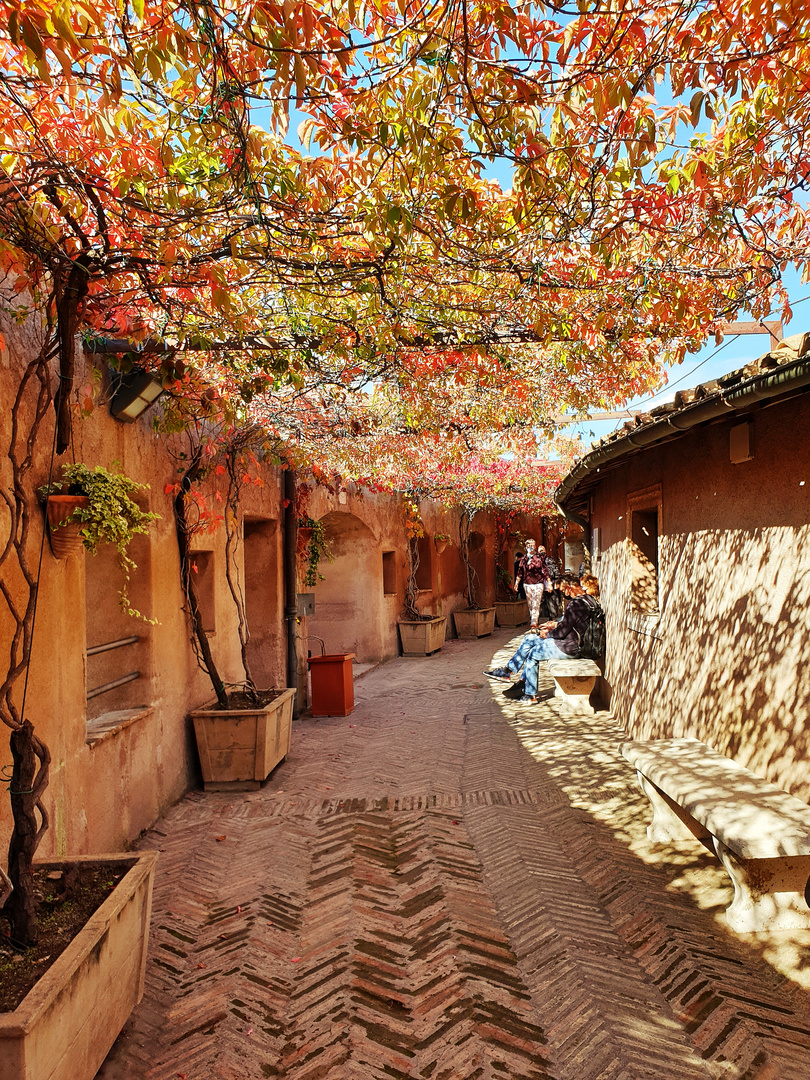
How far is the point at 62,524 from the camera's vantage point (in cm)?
369

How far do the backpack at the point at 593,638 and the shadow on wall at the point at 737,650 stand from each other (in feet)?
8.00

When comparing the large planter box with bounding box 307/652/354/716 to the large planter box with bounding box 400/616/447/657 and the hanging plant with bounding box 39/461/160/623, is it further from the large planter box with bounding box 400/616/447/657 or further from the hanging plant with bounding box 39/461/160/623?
the hanging plant with bounding box 39/461/160/623

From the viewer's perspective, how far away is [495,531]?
20312 mm

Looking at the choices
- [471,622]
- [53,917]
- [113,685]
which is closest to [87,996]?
[53,917]

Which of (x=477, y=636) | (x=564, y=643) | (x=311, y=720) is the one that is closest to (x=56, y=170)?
(x=311, y=720)

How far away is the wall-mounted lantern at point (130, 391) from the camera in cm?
469

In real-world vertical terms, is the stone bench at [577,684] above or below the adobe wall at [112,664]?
below

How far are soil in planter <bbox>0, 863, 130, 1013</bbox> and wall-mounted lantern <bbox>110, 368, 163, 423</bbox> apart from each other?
2918 millimetres

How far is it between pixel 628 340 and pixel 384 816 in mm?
4393

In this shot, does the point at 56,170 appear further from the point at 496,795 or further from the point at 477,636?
the point at 477,636

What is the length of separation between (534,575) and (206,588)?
36.6 feet

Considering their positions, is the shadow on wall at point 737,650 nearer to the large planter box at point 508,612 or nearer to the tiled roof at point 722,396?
the tiled roof at point 722,396

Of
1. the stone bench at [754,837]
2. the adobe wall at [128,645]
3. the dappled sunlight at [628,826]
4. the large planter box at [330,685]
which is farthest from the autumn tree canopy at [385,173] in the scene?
the large planter box at [330,685]

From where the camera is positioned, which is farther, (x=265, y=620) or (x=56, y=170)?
(x=265, y=620)
